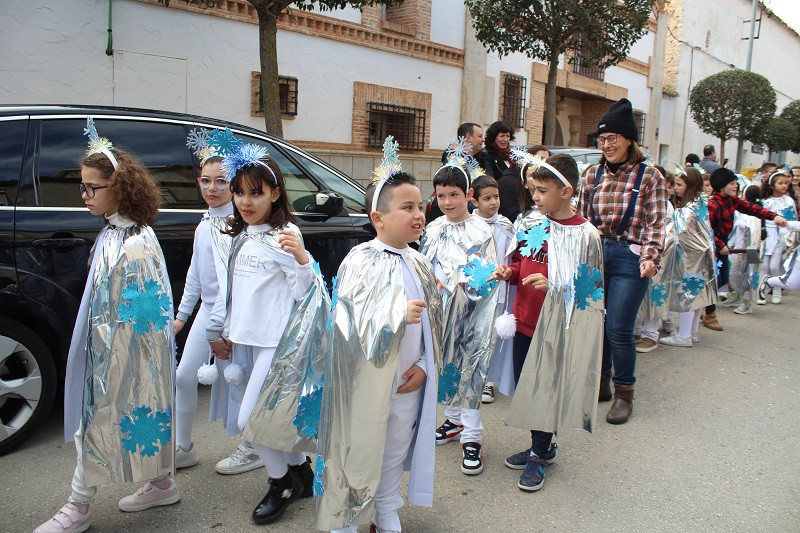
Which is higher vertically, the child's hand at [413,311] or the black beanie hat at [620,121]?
the black beanie hat at [620,121]

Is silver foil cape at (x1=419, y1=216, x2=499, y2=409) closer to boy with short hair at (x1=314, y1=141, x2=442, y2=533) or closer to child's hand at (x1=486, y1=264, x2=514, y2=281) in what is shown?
child's hand at (x1=486, y1=264, x2=514, y2=281)

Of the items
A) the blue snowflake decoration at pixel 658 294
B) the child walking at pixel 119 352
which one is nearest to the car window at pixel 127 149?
the child walking at pixel 119 352

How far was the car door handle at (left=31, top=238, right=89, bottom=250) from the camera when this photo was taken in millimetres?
3627

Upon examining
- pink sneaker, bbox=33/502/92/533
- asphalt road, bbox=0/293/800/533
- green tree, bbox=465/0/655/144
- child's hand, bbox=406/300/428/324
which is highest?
green tree, bbox=465/0/655/144

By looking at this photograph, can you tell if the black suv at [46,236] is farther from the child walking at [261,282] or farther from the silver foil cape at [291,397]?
the silver foil cape at [291,397]

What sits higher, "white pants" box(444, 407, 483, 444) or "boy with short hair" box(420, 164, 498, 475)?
"boy with short hair" box(420, 164, 498, 475)

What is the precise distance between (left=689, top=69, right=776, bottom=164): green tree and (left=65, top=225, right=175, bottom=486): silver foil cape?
21806 millimetres

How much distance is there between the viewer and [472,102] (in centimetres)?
1430

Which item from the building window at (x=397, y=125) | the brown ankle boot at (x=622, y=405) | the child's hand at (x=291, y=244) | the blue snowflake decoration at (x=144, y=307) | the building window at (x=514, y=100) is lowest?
the brown ankle boot at (x=622, y=405)

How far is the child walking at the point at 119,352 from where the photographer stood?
2.71m

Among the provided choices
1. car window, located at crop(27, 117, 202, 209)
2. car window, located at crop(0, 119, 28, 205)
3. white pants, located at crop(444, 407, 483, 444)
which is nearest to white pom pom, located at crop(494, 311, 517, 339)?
white pants, located at crop(444, 407, 483, 444)

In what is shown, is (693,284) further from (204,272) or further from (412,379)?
(204,272)

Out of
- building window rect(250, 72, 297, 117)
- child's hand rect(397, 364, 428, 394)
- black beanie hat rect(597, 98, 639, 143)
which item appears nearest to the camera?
child's hand rect(397, 364, 428, 394)

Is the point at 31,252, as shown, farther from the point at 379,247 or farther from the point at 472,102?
the point at 472,102
